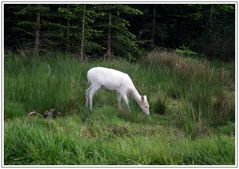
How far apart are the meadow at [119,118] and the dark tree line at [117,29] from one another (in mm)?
3931

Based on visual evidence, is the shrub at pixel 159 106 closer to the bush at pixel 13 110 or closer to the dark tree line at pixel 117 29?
the bush at pixel 13 110

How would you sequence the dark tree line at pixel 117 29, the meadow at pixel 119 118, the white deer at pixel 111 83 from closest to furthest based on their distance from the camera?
the meadow at pixel 119 118
the white deer at pixel 111 83
the dark tree line at pixel 117 29

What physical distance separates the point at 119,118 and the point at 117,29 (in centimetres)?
1103

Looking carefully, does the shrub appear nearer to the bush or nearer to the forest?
A: the forest

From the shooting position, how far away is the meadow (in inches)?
285

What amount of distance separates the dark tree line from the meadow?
3.93 metres

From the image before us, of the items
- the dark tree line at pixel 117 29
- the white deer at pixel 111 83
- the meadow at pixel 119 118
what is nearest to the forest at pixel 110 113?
the meadow at pixel 119 118

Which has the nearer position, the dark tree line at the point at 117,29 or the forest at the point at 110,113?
the forest at the point at 110,113

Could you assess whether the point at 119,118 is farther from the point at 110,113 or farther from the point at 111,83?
the point at 111,83

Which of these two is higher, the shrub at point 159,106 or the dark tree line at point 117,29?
the dark tree line at point 117,29

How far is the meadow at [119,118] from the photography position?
724 centimetres

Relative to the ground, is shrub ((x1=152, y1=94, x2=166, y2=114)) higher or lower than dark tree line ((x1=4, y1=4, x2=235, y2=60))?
lower

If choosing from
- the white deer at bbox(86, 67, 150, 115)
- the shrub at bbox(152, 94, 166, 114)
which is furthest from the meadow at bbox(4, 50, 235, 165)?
the white deer at bbox(86, 67, 150, 115)

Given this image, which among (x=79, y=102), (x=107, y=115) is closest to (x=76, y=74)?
(x=79, y=102)
